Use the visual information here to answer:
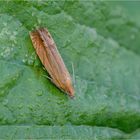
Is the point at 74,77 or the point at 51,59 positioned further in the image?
the point at 74,77

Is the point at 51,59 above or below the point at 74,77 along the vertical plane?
above

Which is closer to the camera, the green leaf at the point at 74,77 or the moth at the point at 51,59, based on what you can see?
the green leaf at the point at 74,77

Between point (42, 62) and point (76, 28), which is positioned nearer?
point (42, 62)

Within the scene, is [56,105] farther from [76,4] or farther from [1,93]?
[76,4]

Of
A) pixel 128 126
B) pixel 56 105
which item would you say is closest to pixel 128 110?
pixel 128 126
